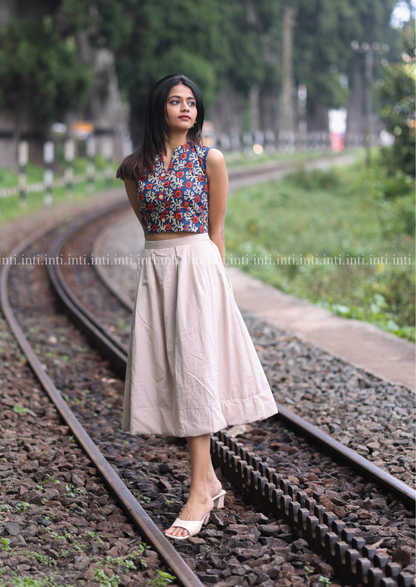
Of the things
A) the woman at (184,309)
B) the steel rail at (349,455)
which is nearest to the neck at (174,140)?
the woman at (184,309)

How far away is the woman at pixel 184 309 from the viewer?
326 cm

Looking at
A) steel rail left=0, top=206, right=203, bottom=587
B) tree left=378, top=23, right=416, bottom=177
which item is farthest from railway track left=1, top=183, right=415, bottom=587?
tree left=378, top=23, right=416, bottom=177

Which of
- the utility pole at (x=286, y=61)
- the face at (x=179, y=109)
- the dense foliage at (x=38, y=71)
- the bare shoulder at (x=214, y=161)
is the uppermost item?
the utility pole at (x=286, y=61)

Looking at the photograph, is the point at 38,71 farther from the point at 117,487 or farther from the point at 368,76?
the point at 117,487

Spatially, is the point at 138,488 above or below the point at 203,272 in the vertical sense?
below

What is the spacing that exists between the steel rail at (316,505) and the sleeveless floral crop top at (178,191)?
4.35ft

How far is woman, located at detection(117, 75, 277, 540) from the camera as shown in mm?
3260

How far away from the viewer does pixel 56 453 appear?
4262mm

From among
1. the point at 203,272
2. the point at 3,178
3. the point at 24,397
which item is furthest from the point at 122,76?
the point at 203,272

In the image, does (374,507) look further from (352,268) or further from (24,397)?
(352,268)

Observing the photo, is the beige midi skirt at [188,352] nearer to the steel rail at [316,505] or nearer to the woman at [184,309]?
the woman at [184,309]

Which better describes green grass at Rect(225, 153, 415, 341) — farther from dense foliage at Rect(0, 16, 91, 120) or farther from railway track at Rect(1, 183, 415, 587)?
dense foliage at Rect(0, 16, 91, 120)

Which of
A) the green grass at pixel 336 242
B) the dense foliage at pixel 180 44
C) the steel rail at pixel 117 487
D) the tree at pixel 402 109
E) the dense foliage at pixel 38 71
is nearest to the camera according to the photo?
the steel rail at pixel 117 487

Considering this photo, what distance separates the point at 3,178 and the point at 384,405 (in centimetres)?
1655
